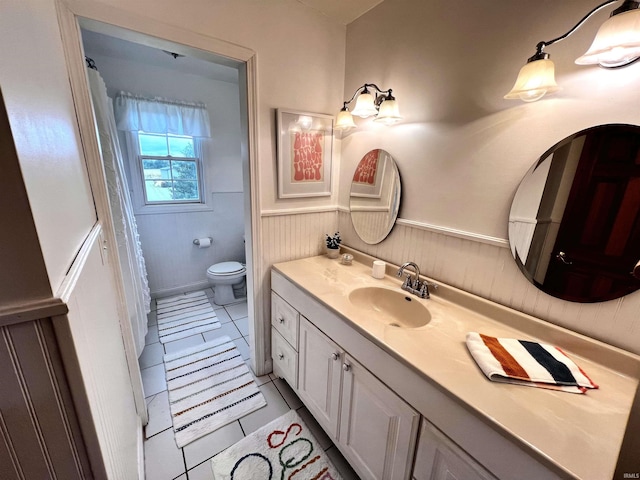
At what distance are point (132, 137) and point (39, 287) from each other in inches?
103

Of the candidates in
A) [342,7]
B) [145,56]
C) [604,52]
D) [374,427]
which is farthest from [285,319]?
[145,56]

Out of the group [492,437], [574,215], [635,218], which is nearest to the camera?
[492,437]

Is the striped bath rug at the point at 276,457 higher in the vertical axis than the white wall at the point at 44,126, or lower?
lower

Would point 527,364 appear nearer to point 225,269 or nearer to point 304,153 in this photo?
point 304,153

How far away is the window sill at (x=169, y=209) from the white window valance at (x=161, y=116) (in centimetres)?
73

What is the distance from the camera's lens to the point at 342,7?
153cm

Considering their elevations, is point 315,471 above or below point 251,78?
below

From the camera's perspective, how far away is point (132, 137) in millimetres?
2514

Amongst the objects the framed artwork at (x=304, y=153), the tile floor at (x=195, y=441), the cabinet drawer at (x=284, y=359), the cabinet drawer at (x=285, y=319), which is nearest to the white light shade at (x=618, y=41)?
the framed artwork at (x=304, y=153)

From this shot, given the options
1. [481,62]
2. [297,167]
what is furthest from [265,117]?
[481,62]

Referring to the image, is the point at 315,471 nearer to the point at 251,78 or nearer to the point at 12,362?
the point at 12,362

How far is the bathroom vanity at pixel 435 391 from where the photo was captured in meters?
0.65

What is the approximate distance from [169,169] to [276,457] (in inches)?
106

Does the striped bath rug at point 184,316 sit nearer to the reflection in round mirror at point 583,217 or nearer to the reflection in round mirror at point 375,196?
the reflection in round mirror at point 375,196
